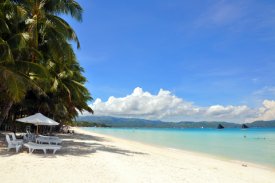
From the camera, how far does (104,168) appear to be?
855 cm

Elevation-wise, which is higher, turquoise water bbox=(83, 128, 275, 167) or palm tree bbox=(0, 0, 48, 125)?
palm tree bbox=(0, 0, 48, 125)

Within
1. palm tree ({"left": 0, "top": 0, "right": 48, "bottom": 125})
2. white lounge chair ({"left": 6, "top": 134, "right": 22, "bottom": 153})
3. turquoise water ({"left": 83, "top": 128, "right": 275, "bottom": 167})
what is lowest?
turquoise water ({"left": 83, "top": 128, "right": 275, "bottom": 167})

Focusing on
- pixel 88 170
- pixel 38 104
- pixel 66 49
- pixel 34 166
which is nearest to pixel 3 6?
pixel 66 49

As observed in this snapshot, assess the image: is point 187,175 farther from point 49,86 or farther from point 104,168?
point 49,86

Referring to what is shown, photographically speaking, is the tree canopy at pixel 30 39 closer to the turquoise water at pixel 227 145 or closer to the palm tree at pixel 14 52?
the palm tree at pixel 14 52

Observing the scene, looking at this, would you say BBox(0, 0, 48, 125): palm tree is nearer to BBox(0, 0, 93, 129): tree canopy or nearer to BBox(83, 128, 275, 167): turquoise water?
BBox(0, 0, 93, 129): tree canopy

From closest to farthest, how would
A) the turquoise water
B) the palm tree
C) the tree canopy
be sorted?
the palm tree
the tree canopy
the turquoise water

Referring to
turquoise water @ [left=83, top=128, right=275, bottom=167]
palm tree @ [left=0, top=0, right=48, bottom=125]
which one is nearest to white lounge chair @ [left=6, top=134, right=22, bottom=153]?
palm tree @ [left=0, top=0, right=48, bottom=125]

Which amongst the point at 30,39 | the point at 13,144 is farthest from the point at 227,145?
the point at 30,39

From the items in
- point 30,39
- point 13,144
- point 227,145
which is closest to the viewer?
point 13,144

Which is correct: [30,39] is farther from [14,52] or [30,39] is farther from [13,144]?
[13,144]

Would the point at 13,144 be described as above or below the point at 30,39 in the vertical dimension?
below

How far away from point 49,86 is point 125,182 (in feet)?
34.8

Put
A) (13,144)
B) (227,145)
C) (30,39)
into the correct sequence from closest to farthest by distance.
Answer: (13,144) → (30,39) → (227,145)
